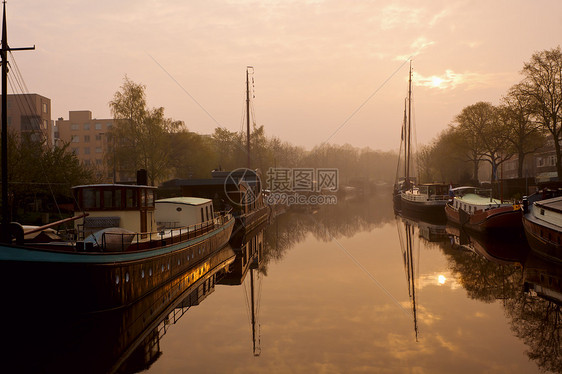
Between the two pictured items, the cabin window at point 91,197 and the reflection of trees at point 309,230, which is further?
the reflection of trees at point 309,230

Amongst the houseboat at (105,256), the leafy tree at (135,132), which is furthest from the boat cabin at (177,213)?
the leafy tree at (135,132)

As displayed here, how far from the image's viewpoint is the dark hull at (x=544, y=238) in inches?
998

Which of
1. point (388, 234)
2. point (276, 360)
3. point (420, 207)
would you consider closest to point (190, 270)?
point (276, 360)

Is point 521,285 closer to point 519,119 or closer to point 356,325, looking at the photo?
point 356,325

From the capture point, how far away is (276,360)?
13531mm

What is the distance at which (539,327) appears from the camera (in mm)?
16297

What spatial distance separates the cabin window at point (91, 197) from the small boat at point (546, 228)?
73.3ft

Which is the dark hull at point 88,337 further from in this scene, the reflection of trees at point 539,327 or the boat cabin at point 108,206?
the reflection of trees at point 539,327

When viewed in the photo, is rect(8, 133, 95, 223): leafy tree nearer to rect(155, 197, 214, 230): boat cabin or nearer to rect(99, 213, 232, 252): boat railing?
rect(155, 197, 214, 230): boat cabin

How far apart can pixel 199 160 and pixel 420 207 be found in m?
40.5

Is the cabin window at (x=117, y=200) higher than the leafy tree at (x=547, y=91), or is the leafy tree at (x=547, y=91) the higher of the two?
the leafy tree at (x=547, y=91)

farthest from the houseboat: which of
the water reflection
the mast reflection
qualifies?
the water reflection

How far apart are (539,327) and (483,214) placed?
23.3 m

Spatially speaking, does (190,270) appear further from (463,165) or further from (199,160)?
(463,165)
